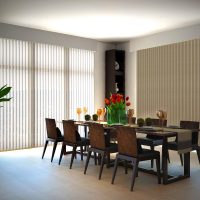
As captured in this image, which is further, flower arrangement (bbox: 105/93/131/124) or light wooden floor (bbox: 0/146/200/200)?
flower arrangement (bbox: 105/93/131/124)

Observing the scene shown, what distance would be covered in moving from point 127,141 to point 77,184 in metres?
0.92

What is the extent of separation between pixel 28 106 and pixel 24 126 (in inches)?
18.3

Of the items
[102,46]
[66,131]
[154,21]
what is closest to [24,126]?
[66,131]

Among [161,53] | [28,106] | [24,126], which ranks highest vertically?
[161,53]

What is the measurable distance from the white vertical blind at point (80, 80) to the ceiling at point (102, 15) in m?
0.72

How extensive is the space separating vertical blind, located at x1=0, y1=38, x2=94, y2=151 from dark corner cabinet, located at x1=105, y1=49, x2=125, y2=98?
2.11 ft

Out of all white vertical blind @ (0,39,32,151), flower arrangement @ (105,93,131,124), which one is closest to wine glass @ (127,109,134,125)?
flower arrangement @ (105,93,131,124)

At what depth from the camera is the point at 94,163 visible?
533cm

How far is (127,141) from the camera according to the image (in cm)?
396

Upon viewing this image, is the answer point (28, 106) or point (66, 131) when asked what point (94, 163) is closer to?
point (66, 131)

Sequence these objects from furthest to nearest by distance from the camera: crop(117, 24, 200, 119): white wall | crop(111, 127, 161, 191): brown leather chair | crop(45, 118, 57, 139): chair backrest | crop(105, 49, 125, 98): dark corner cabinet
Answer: crop(105, 49, 125, 98): dark corner cabinet < crop(117, 24, 200, 119): white wall < crop(45, 118, 57, 139): chair backrest < crop(111, 127, 161, 191): brown leather chair

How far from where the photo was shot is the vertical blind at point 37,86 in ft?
21.2

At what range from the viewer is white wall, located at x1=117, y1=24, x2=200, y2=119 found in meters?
6.59

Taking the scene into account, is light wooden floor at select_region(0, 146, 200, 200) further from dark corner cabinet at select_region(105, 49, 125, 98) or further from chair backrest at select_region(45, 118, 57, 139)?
dark corner cabinet at select_region(105, 49, 125, 98)
